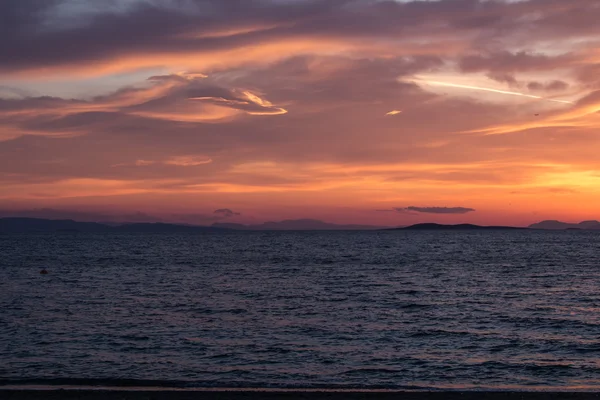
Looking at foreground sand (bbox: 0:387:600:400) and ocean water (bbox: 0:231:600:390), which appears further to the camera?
ocean water (bbox: 0:231:600:390)

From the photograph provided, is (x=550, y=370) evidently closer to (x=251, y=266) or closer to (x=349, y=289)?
(x=349, y=289)

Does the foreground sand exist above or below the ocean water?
above

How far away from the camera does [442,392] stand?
20.3m

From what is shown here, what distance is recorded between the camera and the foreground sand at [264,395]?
19.4 meters

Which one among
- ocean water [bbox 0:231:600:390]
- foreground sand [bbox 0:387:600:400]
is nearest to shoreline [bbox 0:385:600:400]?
foreground sand [bbox 0:387:600:400]

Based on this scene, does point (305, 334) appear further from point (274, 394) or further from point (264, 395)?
point (264, 395)

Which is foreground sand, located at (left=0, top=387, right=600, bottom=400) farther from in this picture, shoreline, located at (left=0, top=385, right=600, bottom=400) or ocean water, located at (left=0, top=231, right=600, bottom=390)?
ocean water, located at (left=0, top=231, right=600, bottom=390)

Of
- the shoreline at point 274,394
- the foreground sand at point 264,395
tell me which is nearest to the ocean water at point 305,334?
the shoreline at point 274,394

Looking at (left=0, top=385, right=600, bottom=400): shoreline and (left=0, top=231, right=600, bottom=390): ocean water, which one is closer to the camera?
(left=0, top=385, right=600, bottom=400): shoreline

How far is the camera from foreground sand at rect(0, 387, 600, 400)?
19391mm

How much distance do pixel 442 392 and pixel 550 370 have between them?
6351 millimetres

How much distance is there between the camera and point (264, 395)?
779 inches

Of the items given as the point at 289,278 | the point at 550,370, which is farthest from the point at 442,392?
the point at 289,278

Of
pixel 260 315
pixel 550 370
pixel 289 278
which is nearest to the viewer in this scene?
pixel 550 370
